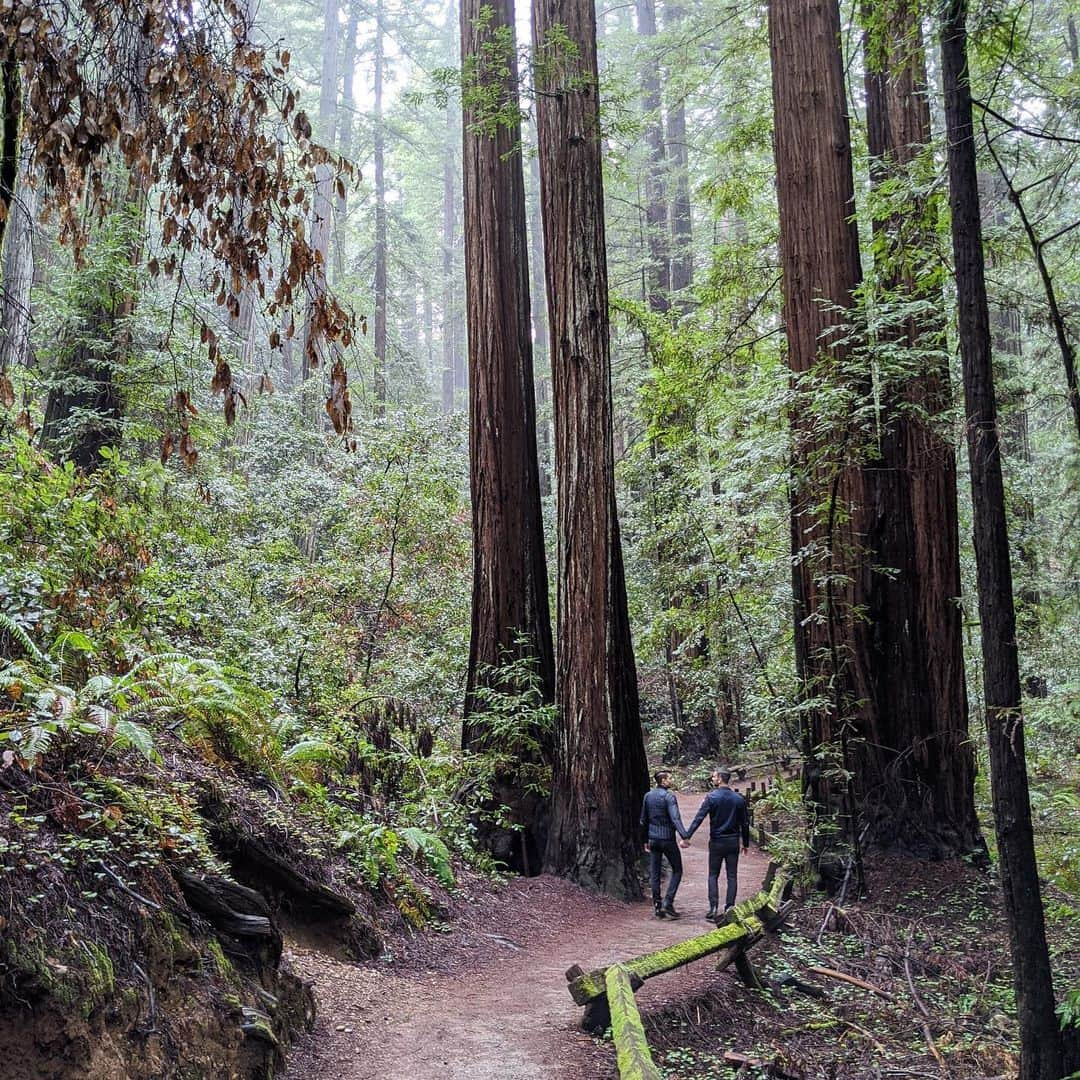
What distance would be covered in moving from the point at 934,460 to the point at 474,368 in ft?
18.9

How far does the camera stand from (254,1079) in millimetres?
4664

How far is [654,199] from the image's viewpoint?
26000 mm

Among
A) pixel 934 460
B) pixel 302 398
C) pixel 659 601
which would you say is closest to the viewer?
pixel 934 460

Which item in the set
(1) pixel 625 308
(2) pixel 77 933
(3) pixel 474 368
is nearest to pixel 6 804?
(2) pixel 77 933

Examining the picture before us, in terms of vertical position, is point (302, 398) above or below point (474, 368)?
above

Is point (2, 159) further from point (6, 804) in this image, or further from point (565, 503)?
point (565, 503)

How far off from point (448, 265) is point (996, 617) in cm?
4198

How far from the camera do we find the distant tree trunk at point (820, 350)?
984 cm

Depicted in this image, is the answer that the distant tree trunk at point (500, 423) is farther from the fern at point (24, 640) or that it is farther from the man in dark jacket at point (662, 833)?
the fern at point (24, 640)

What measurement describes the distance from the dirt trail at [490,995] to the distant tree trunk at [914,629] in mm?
2681

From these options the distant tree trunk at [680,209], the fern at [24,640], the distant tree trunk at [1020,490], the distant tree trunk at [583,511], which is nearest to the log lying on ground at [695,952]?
the distant tree trunk at [583,511]

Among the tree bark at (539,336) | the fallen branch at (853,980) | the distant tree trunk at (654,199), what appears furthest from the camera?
the tree bark at (539,336)

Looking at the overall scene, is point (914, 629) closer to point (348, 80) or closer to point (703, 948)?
point (703, 948)

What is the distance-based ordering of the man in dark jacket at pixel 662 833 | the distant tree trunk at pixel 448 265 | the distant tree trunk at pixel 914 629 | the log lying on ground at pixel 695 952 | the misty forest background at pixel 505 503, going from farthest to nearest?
the distant tree trunk at pixel 448 265 < the distant tree trunk at pixel 914 629 < the man in dark jacket at pixel 662 833 < the log lying on ground at pixel 695 952 < the misty forest background at pixel 505 503
